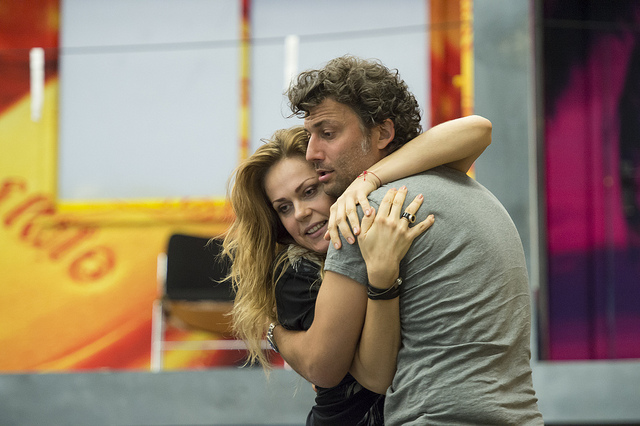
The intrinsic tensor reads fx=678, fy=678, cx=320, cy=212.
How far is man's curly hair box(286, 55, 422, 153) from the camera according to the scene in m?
1.31

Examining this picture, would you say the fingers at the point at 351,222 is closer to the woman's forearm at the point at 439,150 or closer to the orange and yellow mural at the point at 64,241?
the woman's forearm at the point at 439,150

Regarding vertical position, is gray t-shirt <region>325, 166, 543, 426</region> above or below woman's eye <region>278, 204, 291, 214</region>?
below

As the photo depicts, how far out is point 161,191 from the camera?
4129mm

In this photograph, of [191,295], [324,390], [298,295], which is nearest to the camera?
[298,295]

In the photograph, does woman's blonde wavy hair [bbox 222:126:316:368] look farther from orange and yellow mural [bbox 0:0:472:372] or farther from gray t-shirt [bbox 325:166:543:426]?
orange and yellow mural [bbox 0:0:472:372]

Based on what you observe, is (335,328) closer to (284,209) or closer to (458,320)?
(458,320)

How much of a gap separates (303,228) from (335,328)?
453 mm

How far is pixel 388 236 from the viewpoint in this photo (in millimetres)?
1107

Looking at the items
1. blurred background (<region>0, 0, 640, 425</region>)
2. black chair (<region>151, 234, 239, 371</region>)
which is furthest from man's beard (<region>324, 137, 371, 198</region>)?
black chair (<region>151, 234, 239, 371</region>)

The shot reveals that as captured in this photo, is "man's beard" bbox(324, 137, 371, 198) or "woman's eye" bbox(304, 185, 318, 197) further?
"woman's eye" bbox(304, 185, 318, 197)

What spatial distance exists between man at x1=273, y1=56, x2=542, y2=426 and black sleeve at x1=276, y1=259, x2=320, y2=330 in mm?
73

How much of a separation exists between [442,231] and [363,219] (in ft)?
0.44

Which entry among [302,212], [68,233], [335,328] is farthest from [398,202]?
[68,233]

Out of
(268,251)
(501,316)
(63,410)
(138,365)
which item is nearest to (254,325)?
(268,251)
